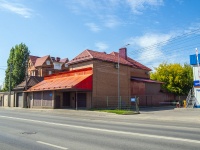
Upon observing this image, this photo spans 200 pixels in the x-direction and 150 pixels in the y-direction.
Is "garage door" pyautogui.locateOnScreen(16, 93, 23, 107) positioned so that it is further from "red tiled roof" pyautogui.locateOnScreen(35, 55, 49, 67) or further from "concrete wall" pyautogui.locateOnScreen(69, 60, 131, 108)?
"red tiled roof" pyautogui.locateOnScreen(35, 55, 49, 67)

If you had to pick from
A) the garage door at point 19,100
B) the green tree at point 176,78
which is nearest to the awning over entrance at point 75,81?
the garage door at point 19,100

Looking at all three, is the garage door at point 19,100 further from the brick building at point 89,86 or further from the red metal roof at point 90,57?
the red metal roof at point 90,57

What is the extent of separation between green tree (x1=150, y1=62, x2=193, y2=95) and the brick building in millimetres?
14146

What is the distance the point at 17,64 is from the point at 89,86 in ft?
124

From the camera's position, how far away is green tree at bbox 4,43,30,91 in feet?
217

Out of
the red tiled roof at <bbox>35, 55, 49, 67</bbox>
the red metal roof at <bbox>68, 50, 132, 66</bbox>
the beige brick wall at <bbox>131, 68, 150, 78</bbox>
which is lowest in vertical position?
the beige brick wall at <bbox>131, 68, 150, 78</bbox>

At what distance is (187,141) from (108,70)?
29.9 metres

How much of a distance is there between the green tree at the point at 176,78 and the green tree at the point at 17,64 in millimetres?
35029

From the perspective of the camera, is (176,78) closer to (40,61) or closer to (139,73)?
(139,73)

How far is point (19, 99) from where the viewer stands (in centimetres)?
4906

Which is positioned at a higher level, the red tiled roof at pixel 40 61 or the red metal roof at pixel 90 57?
the red tiled roof at pixel 40 61

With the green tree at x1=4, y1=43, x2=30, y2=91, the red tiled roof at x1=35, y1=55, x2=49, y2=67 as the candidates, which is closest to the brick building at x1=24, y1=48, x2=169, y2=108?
the green tree at x1=4, y1=43, x2=30, y2=91

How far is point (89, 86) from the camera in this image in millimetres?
35531

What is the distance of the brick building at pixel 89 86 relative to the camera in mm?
36156
